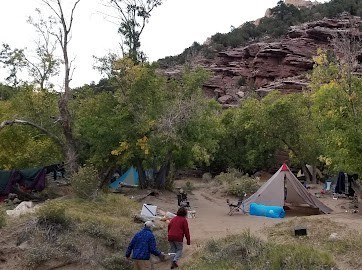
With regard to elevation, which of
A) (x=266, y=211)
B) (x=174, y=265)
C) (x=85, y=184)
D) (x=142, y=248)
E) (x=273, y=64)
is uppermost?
(x=273, y=64)

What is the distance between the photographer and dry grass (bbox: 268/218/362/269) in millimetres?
8728

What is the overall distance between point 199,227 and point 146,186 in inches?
333

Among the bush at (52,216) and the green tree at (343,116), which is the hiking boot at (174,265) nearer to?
the bush at (52,216)

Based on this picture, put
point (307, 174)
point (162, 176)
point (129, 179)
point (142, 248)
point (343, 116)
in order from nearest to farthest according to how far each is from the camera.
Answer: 1. point (142, 248)
2. point (343, 116)
3. point (162, 176)
4. point (129, 179)
5. point (307, 174)

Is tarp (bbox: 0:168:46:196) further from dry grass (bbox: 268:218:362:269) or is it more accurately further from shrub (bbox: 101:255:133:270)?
dry grass (bbox: 268:218:362:269)

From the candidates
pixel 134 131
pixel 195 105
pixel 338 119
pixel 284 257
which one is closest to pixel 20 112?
pixel 134 131

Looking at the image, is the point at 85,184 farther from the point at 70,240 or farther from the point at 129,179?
the point at 129,179

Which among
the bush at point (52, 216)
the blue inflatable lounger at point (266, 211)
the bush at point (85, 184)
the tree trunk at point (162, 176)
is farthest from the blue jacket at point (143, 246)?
the tree trunk at point (162, 176)

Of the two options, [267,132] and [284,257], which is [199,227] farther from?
[267,132]

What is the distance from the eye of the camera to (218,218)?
15.2 m

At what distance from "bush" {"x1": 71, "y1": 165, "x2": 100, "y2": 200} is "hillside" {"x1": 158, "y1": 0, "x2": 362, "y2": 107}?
36.4 m

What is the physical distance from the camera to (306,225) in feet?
37.0

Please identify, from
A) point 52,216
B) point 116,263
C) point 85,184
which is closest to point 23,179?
point 85,184

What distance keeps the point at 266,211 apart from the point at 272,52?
5032cm
